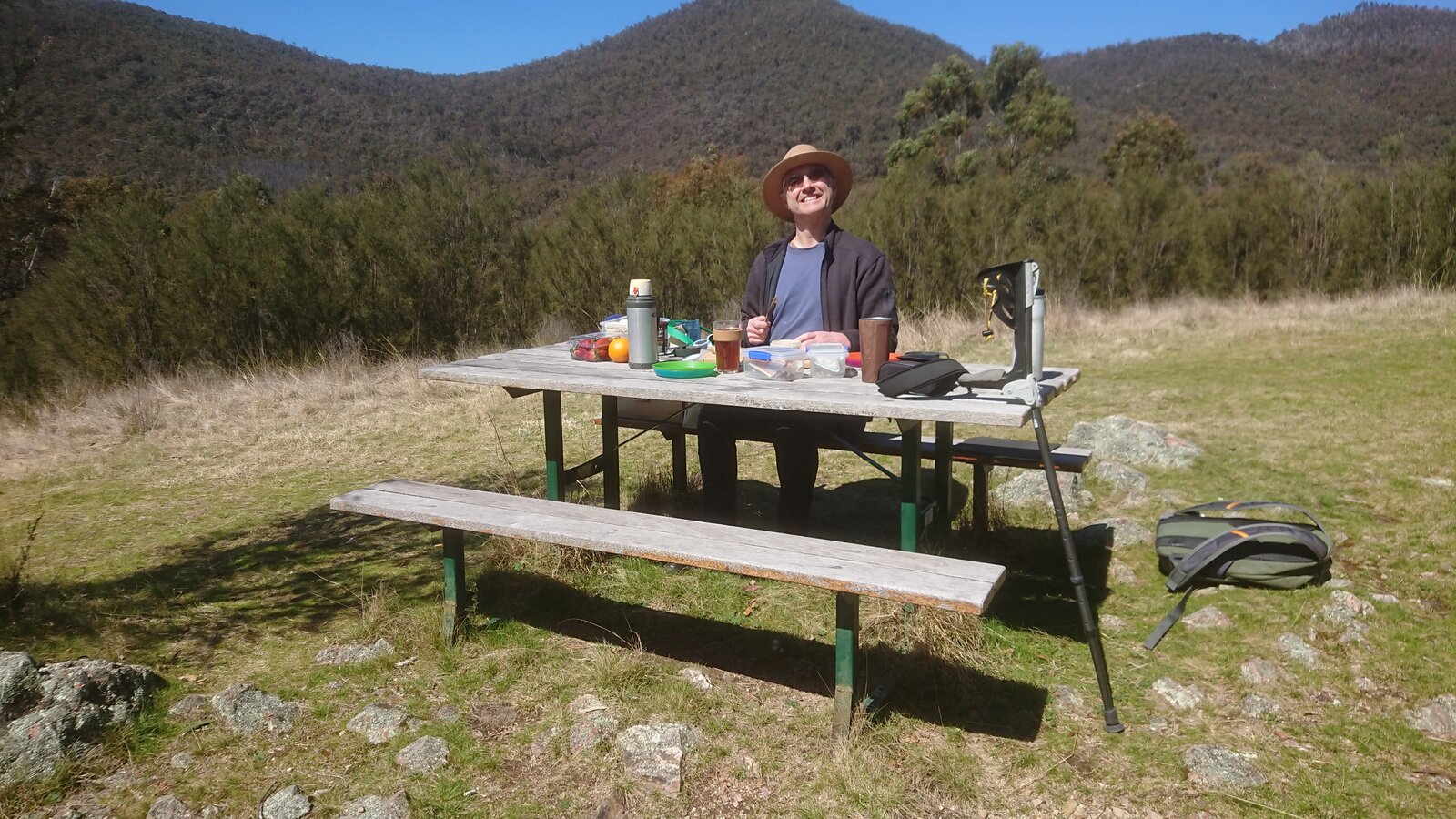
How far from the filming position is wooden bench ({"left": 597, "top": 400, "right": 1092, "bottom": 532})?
10.3 feet

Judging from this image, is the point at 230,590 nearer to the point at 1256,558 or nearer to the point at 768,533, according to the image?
the point at 768,533

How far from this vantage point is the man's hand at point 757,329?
3307mm

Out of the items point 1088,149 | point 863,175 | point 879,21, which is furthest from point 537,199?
point 879,21

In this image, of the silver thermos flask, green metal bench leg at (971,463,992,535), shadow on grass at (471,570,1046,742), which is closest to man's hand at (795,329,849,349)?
the silver thermos flask

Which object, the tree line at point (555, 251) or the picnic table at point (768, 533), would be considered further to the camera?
the tree line at point (555, 251)

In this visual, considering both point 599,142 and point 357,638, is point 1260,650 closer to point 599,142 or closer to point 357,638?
point 357,638

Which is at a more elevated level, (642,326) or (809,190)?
(809,190)

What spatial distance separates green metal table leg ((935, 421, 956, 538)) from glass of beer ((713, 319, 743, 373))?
0.82 metres

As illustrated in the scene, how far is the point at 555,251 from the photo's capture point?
11.1 m

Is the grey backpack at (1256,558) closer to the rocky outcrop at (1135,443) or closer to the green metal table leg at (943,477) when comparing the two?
the green metal table leg at (943,477)

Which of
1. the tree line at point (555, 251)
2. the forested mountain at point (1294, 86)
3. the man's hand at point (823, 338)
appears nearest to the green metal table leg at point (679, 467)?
the man's hand at point (823, 338)

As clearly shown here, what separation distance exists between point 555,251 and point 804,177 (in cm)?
812

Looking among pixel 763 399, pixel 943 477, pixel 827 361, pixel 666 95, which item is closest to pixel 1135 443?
pixel 943 477

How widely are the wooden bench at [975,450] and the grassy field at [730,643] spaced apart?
0.63 ft
